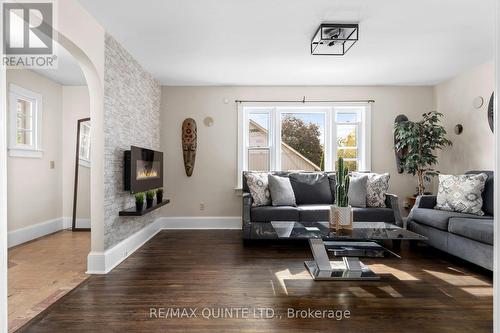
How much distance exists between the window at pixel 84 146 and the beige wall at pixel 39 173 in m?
0.34

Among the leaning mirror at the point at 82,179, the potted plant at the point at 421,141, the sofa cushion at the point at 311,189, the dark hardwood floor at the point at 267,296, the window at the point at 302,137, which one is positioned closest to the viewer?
the dark hardwood floor at the point at 267,296

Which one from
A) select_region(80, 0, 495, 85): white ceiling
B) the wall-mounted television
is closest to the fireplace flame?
the wall-mounted television

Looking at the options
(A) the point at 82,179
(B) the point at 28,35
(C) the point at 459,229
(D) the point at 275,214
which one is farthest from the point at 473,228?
(A) the point at 82,179

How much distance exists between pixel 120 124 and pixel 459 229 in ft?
12.4

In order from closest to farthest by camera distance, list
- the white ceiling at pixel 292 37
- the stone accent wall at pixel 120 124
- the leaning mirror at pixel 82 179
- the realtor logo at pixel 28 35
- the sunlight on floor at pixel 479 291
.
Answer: the realtor logo at pixel 28 35, the sunlight on floor at pixel 479 291, the white ceiling at pixel 292 37, the stone accent wall at pixel 120 124, the leaning mirror at pixel 82 179

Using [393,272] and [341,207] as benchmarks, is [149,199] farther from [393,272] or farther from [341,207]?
[393,272]

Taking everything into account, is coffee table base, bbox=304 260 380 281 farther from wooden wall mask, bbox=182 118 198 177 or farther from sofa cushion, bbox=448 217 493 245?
wooden wall mask, bbox=182 118 198 177

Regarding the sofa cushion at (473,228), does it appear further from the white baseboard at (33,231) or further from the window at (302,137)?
the white baseboard at (33,231)

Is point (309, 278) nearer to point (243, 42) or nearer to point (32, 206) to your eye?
point (243, 42)

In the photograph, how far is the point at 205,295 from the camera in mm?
2357

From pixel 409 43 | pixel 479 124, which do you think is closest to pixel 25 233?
pixel 409 43

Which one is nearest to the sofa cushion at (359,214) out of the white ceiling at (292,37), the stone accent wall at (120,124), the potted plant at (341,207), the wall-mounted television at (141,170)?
the potted plant at (341,207)

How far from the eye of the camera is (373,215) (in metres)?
3.87

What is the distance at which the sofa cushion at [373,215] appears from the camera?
12.6ft
